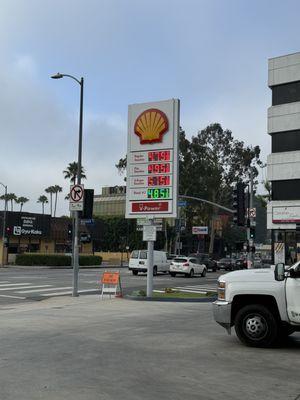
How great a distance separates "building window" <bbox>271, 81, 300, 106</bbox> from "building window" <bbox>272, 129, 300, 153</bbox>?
112 inches

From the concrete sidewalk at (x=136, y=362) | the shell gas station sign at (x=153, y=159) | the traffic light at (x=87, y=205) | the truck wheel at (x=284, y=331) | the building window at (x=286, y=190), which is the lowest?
the concrete sidewalk at (x=136, y=362)

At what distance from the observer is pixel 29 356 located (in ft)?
28.9

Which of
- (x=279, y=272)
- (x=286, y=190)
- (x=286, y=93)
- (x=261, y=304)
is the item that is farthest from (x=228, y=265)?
(x=279, y=272)

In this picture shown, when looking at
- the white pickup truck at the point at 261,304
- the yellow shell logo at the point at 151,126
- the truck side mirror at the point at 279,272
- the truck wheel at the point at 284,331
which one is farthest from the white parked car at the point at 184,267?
the truck side mirror at the point at 279,272

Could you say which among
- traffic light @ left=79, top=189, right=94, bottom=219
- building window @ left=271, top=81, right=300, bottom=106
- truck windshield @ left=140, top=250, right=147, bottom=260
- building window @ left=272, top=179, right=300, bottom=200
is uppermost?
building window @ left=271, top=81, right=300, bottom=106

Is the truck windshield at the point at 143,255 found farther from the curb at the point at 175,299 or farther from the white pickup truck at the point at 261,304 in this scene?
the white pickup truck at the point at 261,304

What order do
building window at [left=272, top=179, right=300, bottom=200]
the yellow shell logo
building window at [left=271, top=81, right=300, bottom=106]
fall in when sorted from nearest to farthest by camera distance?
1. the yellow shell logo
2. building window at [left=272, top=179, right=300, bottom=200]
3. building window at [left=271, top=81, right=300, bottom=106]

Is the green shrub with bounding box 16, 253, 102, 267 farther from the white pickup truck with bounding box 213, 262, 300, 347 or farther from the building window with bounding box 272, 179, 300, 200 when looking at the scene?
the white pickup truck with bounding box 213, 262, 300, 347

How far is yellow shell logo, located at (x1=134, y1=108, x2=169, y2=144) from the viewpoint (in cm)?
2198

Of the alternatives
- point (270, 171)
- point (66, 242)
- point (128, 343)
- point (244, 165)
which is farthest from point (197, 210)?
point (128, 343)

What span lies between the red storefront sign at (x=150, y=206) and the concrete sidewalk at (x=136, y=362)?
8.10 meters

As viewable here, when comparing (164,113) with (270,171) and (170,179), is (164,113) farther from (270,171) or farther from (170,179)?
(270,171)

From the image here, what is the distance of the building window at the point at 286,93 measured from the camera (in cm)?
4853

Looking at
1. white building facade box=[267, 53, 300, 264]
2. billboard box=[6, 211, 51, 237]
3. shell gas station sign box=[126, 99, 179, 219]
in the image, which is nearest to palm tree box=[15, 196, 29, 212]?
billboard box=[6, 211, 51, 237]
